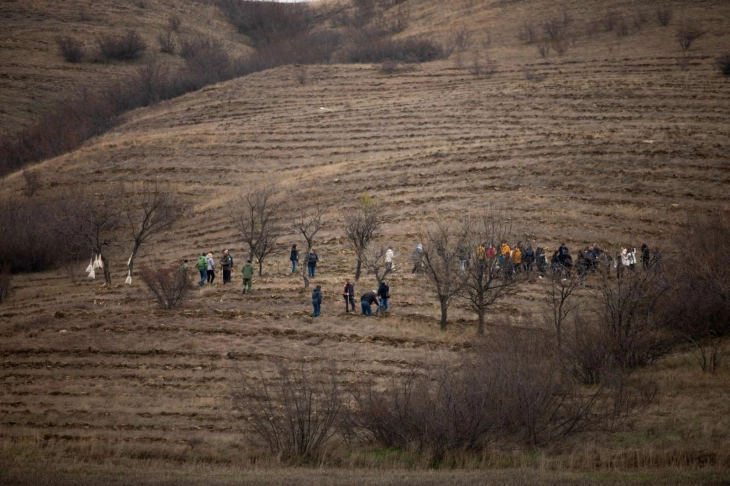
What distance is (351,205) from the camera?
3909 centimetres

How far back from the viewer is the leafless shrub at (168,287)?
2559cm

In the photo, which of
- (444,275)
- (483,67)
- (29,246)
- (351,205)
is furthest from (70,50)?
(444,275)

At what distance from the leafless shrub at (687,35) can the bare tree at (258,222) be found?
38002 millimetres

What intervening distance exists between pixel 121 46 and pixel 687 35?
198 feet

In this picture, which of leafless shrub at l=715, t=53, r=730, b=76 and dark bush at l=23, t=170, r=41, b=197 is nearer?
dark bush at l=23, t=170, r=41, b=197

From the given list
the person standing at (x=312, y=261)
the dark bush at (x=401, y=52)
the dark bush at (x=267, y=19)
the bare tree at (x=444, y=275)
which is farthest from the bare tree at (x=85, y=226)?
the dark bush at (x=267, y=19)

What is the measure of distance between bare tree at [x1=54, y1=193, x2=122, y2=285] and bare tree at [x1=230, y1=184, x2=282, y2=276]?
5.74 metres

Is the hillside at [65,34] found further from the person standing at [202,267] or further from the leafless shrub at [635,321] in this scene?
the leafless shrub at [635,321]

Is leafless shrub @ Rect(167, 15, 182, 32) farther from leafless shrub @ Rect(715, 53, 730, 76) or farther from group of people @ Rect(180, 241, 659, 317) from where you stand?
group of people @ Rect(180, 241, 659, 317)

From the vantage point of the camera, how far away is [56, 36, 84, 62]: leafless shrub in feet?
270

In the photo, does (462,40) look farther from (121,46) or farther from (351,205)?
(351,205)

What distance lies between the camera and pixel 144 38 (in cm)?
9512

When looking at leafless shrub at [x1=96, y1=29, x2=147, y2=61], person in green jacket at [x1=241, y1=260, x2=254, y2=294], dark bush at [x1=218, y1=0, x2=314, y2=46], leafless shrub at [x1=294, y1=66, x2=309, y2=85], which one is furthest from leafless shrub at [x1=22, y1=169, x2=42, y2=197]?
dark bush at [x1=218, y1=0, x2=314, y2=46]

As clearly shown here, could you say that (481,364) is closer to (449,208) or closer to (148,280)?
(148,280)
